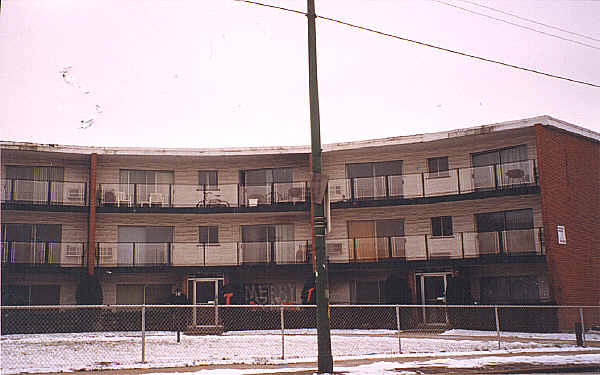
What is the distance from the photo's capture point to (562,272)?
992 inches

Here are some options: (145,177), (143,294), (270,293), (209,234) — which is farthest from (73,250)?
(270,293)

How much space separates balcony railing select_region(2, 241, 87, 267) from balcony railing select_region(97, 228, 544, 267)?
0.96 m

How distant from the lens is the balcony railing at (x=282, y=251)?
28516 mm

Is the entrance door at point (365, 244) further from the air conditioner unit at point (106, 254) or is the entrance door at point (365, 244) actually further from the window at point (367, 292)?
the air conditioner unit at point (106, 254)

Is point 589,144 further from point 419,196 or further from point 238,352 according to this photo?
point 238,352

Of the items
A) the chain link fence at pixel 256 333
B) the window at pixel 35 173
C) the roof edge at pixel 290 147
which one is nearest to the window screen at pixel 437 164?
the roof edge at pixel 290 147

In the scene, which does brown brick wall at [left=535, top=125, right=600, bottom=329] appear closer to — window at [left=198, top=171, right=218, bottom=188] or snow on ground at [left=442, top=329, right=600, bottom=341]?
snow on ground at [left=442, top=329, right=600, bottom=341]

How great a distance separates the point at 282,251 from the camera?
3061 cm

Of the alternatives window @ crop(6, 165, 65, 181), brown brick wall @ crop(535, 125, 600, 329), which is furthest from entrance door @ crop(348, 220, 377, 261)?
window @ crop(6, 165, 65, 181)

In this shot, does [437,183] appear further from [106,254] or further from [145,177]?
[106,254]

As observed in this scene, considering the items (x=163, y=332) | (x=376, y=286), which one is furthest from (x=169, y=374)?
(x=376, y=286)

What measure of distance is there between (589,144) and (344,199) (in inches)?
416

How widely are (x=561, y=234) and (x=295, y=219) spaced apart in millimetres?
11959

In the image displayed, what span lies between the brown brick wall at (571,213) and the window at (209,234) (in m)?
14.9
